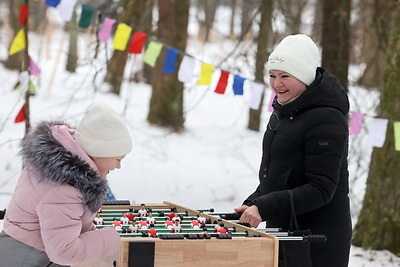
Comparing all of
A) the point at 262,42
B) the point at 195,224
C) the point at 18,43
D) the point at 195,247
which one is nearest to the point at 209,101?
the point at 262,42

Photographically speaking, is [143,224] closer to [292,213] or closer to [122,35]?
[292,213]

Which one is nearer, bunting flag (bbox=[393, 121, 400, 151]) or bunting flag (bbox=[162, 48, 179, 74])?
bunting flag (bbox=[393, 121, 400, 151])

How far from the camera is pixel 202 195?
8.96 meters

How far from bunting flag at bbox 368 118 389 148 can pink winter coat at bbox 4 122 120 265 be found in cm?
360

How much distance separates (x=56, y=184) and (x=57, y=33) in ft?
73.8

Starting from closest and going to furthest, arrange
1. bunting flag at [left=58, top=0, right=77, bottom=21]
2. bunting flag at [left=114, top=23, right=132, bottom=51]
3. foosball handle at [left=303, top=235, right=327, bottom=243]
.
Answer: foosball handle at [left=303, top=235, right=327, bottom=243] < bunting flag at [left=58, top=0, right=77, bottom=21] < bunting flag at [left=114, top=23, right=132, bottom=51]

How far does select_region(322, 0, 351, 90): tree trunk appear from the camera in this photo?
7623 mm

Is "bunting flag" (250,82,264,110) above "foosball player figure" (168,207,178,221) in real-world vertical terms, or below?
above

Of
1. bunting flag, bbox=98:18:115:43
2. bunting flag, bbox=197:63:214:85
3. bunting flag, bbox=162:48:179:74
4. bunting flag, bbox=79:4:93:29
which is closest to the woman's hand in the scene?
bunting flag, bbox=197:63:214:85

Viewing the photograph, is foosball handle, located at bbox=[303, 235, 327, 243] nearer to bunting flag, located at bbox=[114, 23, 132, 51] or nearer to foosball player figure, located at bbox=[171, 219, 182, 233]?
foosball player figure, located at bbox=[171, 219, 182, 233]

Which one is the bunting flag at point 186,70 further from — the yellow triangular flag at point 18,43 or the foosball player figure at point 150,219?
the foosball player figure at point 150,219

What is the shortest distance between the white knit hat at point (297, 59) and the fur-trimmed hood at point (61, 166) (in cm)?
104

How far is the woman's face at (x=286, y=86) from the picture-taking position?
11.5 feet

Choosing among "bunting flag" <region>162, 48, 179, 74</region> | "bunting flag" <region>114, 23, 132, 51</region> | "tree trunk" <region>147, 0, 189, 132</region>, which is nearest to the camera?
"bunting flag" <region>162, 48, 179, 74</region>
